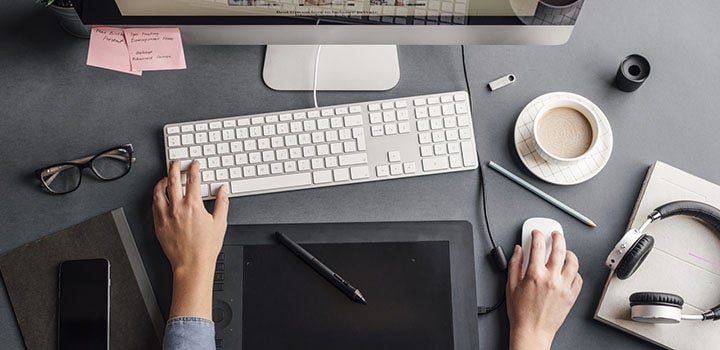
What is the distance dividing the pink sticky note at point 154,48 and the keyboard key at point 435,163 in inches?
14.2

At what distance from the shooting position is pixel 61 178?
1.01 metres

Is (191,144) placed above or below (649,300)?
above

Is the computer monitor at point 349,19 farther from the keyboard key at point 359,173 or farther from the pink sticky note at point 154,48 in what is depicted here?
the keyboard key at point 359,173

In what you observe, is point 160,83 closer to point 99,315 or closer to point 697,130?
point 99,315

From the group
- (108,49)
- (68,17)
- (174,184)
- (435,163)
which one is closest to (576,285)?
(435,163)

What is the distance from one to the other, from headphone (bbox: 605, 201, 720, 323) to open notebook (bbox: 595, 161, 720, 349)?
0.02 m

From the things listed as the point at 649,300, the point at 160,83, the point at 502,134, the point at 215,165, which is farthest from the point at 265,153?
the point at 649,300

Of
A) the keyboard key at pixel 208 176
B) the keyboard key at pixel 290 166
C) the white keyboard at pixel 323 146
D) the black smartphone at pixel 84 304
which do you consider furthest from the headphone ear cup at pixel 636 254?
the black smartphone at pixel 84 304

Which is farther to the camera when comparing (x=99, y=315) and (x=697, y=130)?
(x=697, y=130)

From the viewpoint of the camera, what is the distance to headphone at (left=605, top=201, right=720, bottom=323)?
35.7 inches

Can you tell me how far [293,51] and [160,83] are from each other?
21 cm

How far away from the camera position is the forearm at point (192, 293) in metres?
0.91

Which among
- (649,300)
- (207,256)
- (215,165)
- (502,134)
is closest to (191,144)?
(215,165)

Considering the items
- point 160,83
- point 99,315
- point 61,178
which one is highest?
point 160,83
